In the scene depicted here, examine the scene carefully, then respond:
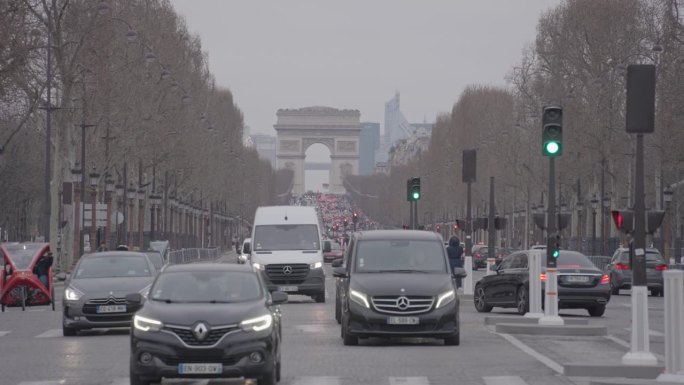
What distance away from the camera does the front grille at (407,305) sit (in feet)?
77.6

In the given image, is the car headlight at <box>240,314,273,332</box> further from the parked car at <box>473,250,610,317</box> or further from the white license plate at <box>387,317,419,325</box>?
the parked car at <box>473,250,610,317</box>

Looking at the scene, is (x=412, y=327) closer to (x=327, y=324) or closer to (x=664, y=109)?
(x=327, y=324)

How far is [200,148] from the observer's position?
99.8 metres

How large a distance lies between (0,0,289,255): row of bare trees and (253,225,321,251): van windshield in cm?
739

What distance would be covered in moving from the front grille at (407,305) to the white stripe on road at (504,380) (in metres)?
4.79

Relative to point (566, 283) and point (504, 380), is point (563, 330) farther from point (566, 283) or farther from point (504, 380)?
point (504, 380)

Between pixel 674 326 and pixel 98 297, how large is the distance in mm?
13056

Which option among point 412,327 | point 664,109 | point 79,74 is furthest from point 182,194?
point 412,327

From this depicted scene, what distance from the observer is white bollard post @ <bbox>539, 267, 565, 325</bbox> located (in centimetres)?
2753

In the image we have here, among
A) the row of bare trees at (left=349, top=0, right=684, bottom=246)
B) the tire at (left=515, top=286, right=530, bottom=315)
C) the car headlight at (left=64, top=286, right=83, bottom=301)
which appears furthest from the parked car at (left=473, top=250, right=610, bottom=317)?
the row of bare trees at (left=349, top=0, right=684, bottom=246)

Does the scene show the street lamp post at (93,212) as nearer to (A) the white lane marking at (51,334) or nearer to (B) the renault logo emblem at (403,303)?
(A) the white lane marking at (51,334)

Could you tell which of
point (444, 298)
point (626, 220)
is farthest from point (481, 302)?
point (626, 220)

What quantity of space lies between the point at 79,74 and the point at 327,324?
34014 mm

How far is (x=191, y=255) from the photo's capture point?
96.7m
